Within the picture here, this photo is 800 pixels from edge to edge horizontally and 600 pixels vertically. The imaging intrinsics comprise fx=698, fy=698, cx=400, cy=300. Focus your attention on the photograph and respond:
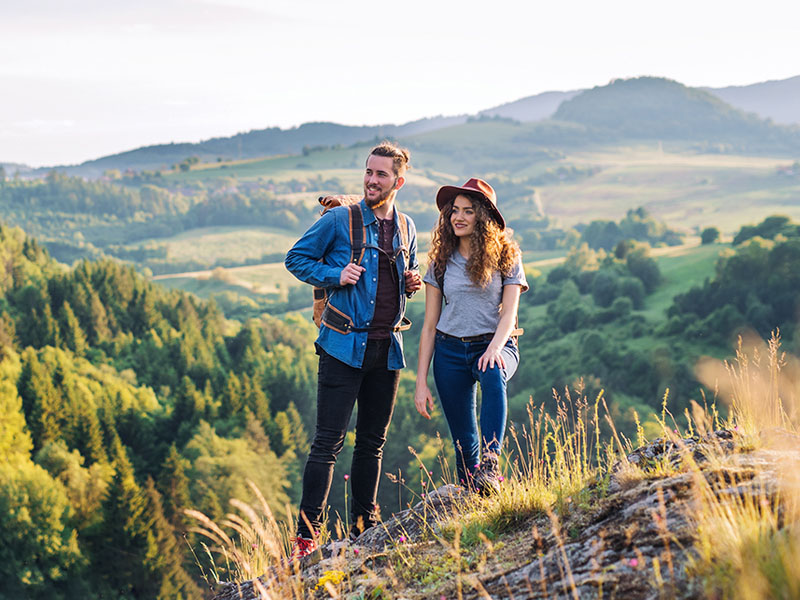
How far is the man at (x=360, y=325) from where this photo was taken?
4266mm

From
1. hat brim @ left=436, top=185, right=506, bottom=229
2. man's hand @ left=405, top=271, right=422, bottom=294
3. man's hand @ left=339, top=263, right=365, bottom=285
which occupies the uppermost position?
hat brim @ left=436, top=185, right=506, bottom=229

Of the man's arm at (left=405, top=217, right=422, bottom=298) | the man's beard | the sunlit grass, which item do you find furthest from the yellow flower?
the man's beard

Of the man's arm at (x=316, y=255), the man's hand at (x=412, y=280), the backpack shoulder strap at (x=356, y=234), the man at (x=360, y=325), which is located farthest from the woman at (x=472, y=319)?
the man's arm at (x=316, y=255)

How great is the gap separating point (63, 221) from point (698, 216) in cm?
16879

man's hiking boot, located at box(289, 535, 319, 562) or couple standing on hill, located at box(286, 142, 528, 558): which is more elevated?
couple standing on hill, located at box(286, 142, 528, 558)

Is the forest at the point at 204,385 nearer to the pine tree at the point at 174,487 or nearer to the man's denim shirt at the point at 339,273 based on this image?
the pine tree at the point at 174,487

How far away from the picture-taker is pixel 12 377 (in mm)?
37594

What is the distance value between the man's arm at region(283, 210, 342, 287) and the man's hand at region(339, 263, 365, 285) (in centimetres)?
3

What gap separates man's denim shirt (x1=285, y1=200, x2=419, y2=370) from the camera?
4.24 metres

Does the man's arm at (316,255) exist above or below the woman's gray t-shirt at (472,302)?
above

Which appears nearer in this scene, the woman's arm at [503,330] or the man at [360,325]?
the woman's arm at [503,330]

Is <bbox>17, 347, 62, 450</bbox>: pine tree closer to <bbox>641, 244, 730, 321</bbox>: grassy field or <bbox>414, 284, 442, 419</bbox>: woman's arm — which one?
<bbox>414, 284, 442, 419</bbox>: woman's arm

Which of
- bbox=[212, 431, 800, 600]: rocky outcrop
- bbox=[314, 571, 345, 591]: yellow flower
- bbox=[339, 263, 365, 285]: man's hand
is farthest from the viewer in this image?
bbox=[339, 263, 365, 285]: man's hand

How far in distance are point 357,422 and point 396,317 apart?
27.7 inches
